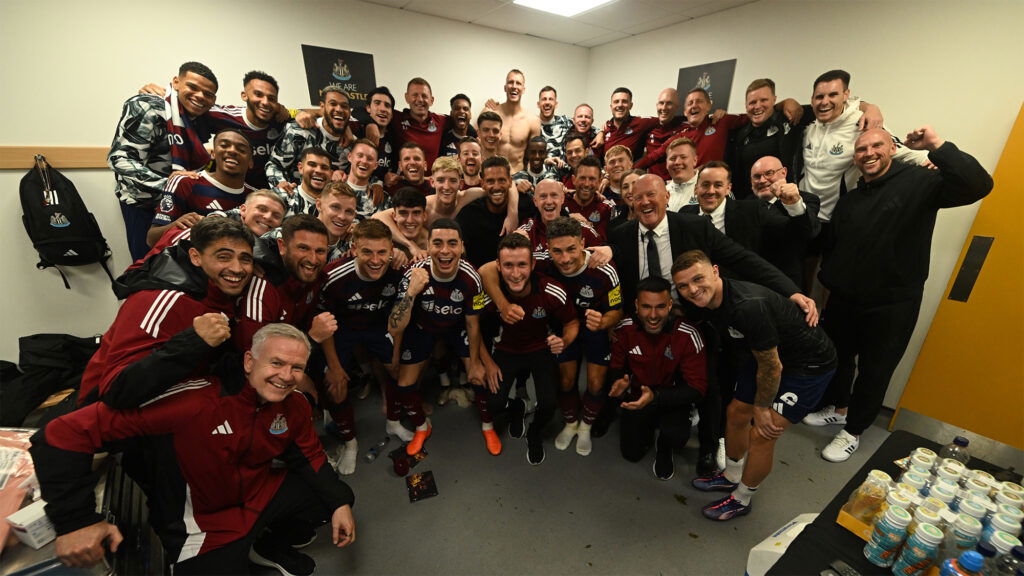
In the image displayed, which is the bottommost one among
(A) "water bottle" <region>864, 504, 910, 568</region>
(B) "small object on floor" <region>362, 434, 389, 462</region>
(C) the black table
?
(B) "small object on floor" <region>362, 434, 389, 462</region>

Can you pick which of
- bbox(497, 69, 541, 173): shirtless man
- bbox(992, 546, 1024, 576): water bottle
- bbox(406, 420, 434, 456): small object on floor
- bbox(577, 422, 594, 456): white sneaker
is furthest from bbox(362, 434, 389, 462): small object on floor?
bbox(497, 69, 541, 173): shirtless man

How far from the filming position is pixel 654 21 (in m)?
4.52

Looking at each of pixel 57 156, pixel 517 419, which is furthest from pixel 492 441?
pixel 57 156

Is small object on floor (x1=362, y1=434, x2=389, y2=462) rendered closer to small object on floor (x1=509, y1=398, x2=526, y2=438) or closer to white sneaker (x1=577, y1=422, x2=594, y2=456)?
small object on floor (x1=509, y1=398, x2=526, y2=438)

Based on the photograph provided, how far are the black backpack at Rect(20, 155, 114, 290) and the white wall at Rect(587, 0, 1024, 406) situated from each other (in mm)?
6071

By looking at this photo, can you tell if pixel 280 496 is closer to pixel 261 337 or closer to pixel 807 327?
pixel 261 337

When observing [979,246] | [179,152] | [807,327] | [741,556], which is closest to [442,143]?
[179,152]

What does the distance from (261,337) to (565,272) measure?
5.46 ft

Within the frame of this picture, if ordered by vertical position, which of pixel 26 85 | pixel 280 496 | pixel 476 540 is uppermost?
pixel 26 85

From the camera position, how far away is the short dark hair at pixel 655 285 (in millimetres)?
2207

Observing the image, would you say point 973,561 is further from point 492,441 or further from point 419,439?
point 419,439

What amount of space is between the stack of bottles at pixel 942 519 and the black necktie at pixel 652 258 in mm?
1361

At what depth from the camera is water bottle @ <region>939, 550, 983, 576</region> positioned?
98 cm

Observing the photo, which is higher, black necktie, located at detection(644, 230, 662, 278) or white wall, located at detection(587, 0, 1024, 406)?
white wall, located at detection(587, 0, 1024, 406)
